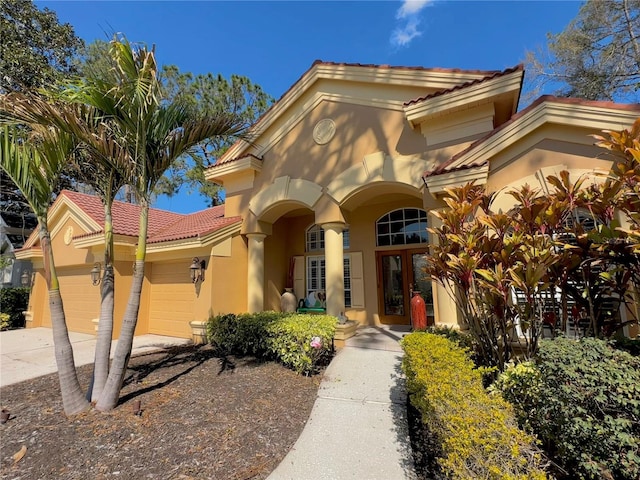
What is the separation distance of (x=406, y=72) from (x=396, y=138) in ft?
5.67

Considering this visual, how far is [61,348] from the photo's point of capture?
178 inches

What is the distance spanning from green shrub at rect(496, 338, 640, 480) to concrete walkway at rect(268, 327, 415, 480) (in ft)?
4.98

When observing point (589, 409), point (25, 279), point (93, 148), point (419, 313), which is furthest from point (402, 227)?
point (25, 279)

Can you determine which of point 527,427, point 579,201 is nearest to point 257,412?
point 527,427

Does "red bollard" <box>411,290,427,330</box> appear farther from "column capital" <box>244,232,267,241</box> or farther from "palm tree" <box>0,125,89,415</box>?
"palm tree" <box>0,125,89,415</box>

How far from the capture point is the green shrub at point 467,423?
229 cm

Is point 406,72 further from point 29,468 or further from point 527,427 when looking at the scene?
point 29,468

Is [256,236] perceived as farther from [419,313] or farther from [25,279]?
[25,279]

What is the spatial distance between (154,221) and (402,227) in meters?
10.6

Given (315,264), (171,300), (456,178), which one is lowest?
(171,300)

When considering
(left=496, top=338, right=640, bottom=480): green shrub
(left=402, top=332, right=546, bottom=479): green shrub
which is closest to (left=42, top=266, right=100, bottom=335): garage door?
(left=402, top=332, right=546, bottom=479): green shrub

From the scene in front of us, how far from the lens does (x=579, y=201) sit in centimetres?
404

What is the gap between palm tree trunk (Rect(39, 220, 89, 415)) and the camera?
177 inches

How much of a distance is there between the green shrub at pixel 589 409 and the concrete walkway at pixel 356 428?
152 cm
